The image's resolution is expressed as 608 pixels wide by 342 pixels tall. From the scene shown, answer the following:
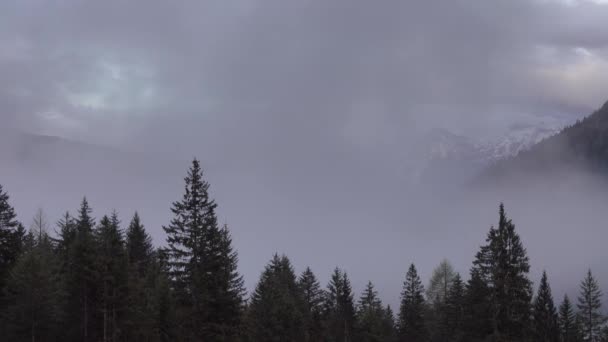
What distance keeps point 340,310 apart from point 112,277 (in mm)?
47309

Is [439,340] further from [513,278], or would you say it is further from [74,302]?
[74,302]

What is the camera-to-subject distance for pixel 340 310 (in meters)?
90.3

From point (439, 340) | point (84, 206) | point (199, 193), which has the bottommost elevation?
point (439, 340)

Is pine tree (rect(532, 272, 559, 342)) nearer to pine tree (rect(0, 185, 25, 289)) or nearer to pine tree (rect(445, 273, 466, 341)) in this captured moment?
pine tree (rect(445, 273, 466, 341))

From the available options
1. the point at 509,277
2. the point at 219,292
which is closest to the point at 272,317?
the point at 219,292

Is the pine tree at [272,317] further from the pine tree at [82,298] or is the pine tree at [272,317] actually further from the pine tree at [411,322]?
the pine tree at [411,322]

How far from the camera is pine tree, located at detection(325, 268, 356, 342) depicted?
88.1m

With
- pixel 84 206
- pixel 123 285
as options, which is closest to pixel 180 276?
pixel 123 285

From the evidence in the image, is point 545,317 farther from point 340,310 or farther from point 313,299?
point 313,299

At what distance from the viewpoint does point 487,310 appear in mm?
55844

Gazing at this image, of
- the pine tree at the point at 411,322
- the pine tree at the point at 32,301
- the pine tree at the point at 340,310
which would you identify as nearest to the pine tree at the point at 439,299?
the pine tree at the point at 411,322

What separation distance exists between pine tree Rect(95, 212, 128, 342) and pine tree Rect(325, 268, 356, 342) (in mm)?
40934

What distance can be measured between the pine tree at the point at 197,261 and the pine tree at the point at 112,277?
266 inches

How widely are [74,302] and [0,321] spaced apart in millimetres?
5797
